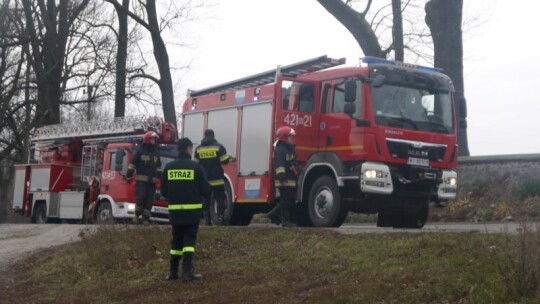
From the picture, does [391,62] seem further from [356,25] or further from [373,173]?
[356,25]

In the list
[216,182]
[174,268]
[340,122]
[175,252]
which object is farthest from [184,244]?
[340,122]

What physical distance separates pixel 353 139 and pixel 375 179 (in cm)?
83

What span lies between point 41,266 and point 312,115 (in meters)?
5.53

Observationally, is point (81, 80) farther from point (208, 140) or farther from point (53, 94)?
point (208, 140)

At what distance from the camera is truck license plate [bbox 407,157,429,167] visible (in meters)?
15.3

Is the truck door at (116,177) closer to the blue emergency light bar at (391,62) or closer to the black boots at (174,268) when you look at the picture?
the blue emergency light bar at (391,62)

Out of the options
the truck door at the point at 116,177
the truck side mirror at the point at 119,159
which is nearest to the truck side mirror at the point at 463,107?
the truck door at the point at 116,177

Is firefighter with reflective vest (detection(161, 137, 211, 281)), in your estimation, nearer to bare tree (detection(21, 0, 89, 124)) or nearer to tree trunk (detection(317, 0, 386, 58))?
tree trunk (detection(317, 0, 386, 58))

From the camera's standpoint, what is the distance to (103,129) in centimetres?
2489

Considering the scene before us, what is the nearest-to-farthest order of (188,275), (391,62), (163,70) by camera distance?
(188,275) < (391,62) < (163,70)

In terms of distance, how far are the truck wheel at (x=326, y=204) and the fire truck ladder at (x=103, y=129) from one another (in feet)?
27.6

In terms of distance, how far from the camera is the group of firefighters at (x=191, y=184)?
11336 mm

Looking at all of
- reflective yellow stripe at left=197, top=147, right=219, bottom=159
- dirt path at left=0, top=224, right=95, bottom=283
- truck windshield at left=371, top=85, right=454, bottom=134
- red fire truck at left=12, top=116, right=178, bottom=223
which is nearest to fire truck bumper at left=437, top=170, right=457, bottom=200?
truck windshield at left=371, top=85, right=454, bottom=134

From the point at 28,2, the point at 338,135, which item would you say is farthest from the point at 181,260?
the point at 28,2
